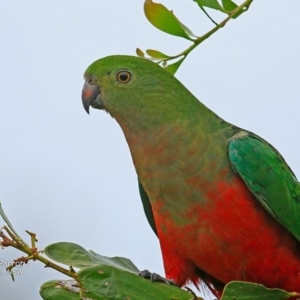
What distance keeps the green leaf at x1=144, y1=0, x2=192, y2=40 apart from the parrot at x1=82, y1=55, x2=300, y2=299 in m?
0.44

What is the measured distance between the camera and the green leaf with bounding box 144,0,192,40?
2.45m

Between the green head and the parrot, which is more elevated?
the green head

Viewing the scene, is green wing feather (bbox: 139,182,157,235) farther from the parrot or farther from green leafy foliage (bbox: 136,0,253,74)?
green leafy foliage (bbox: 136,0,253,74)

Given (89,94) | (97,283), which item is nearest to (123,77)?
(89,94)

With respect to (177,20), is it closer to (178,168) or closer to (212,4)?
(212,4)

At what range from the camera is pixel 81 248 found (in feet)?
6.15

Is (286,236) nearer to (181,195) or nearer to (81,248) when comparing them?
(181,195)

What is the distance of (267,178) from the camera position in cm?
272

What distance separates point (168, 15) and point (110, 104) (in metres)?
0.59

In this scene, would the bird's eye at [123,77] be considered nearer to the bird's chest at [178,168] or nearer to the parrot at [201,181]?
the parrot at [201,181]

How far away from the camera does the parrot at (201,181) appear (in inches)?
103

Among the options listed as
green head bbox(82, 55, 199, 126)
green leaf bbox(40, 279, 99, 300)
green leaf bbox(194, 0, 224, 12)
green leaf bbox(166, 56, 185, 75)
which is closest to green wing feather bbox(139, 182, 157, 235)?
green head bbox(82, 55, 199, 126)

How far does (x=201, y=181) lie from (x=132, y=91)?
570 mm

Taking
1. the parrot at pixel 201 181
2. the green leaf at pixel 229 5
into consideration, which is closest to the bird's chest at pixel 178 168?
the parrot at pixel 201 181
